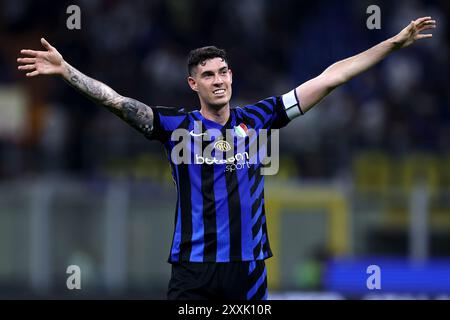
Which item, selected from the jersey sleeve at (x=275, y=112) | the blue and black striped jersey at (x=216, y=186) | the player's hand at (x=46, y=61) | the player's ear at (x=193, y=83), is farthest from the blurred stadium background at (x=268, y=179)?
the player's hand at (x=46, y=61)

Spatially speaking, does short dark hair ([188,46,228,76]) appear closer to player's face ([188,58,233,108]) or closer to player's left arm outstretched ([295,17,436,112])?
player's face ([188,58,233,108])

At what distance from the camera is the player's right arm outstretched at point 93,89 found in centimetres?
598

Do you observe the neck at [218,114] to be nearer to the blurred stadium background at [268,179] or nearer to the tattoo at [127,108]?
the tattoo at [127,108]

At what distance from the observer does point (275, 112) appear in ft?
20.9

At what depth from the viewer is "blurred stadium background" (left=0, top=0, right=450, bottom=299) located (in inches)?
518

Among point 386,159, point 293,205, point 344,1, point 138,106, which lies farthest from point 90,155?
point 138,106

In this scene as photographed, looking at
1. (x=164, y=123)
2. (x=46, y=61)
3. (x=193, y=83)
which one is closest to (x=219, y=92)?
(x=193, y=83)

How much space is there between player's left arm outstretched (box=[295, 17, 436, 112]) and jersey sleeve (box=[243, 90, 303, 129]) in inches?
1.8

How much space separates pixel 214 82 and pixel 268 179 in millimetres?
7319

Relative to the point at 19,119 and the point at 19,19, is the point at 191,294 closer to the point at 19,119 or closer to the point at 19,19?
the point at 19,119

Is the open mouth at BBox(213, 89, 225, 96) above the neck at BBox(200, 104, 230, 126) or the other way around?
above

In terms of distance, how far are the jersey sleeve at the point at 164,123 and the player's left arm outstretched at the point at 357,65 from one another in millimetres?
728

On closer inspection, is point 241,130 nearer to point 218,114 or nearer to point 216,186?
point 218,114

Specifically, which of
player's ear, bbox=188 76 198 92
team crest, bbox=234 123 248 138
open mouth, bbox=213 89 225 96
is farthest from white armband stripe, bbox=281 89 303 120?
player's ear, bbox=188 76 198 92
